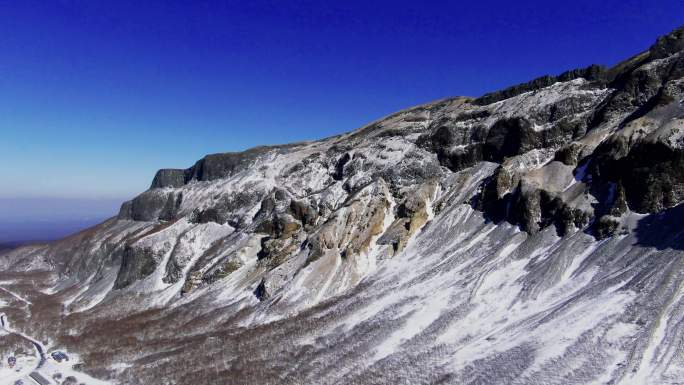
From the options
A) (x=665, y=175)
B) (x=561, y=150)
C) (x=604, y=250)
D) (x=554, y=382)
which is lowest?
(x=554, y=382)

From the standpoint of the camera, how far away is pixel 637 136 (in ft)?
186

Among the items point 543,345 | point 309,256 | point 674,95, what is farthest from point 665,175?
point 309,256

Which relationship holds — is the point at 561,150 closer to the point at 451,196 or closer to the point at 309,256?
the point at 451,196

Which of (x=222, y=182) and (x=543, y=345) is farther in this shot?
(x=222, y=182)

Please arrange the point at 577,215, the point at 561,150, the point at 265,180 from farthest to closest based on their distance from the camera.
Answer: the point at 265,180
the point at 561,150
the point at 577,215

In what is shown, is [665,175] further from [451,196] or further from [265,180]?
[265,180]

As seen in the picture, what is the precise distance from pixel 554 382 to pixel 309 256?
4126cm

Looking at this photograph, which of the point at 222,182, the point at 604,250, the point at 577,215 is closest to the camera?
the point at 604,250

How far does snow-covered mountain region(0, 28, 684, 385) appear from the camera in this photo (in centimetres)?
4091

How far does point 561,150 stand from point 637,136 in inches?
414

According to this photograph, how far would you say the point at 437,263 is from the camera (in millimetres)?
60250

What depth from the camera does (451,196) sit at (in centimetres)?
7325

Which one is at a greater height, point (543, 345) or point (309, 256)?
point (309, 256)

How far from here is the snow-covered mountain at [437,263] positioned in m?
40.9
